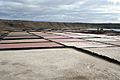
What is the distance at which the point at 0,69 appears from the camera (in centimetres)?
463

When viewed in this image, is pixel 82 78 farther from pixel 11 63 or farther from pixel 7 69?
pixel 11 63

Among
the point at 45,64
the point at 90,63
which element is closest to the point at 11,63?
the point at 45,64

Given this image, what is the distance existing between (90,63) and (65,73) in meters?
1.24

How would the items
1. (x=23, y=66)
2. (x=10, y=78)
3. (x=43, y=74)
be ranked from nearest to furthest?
1. (x=10, y=78)
2. (x=43, y=74)
3. (x=23, y=66)

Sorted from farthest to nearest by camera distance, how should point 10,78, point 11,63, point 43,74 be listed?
1. point 11,63
2. point 43,74
3. point 10,78

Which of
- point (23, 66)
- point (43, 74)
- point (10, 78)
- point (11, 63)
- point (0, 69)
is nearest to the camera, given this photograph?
point (10, 78)

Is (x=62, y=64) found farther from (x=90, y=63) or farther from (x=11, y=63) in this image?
(x=11, y=63)

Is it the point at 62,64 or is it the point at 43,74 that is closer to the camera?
the point at 43,74

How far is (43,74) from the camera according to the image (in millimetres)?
4242

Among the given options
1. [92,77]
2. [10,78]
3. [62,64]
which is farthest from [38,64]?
[92,77]

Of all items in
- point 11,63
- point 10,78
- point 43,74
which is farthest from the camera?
point 11,63

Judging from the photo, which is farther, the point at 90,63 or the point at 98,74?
the point at 90,63

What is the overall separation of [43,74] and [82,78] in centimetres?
81

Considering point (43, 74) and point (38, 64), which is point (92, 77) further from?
point (38, 64)
